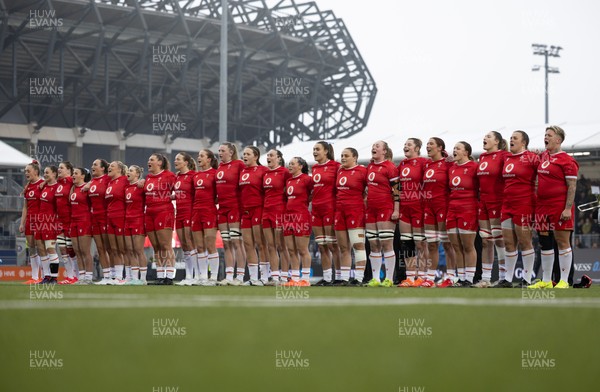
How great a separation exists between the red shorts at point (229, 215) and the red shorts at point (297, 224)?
0.87 metres

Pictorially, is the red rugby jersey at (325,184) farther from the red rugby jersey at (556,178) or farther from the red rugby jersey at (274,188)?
the red rugby jersey at (556,178)

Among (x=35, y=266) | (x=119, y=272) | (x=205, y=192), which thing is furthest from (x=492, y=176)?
(x=35, y=266)

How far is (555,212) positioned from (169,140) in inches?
1520

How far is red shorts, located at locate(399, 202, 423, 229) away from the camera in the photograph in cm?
1338

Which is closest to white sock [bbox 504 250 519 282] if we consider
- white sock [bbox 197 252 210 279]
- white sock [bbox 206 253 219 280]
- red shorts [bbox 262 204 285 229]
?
red shorts [bbox 262 204 285 229]

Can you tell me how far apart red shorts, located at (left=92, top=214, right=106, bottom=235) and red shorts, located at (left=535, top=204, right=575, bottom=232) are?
7.27 m

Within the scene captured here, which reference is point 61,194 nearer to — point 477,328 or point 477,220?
point 477,220

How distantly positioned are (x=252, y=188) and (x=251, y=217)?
45 centimetres

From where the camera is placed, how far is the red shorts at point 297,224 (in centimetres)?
1391

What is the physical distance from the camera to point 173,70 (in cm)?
4566

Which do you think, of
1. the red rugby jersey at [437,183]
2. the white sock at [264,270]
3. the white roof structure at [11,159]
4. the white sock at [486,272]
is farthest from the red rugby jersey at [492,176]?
the white roof structure at [11,159]

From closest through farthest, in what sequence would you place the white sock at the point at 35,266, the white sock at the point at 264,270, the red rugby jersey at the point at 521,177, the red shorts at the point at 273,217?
the red rugby jersey at the point at 521,177 < the red shorts at the point at 273,217 < the white sock at the point at 264,270 < the white sock at the point at 35,266

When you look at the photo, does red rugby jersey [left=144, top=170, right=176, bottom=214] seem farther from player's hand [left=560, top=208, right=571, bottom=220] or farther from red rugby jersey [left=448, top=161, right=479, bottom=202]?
player's hand [left=560, top=208, right=571, bottom=220]

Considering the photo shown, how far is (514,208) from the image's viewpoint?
12.2 m
